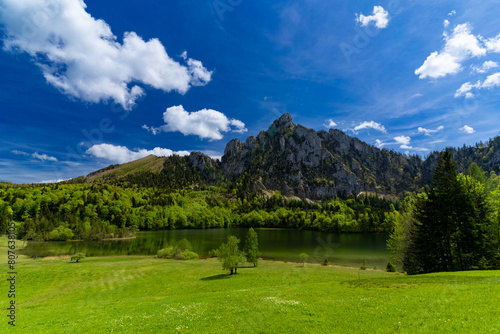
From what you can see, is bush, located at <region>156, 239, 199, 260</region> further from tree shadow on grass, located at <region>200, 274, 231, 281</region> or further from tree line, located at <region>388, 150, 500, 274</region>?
tree line, located at <region>388, 150, 500, 274</region>

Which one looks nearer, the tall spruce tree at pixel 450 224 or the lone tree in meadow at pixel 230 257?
the tall spruce tree at pixel 450 224

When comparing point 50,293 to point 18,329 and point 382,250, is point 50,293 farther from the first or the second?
point 382,250

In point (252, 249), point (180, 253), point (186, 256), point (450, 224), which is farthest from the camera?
point (180, 253)

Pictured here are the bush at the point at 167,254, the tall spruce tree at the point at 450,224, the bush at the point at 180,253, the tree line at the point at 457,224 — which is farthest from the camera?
the bush at the point at 167,254

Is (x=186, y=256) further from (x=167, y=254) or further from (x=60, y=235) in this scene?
(x=60, y=235)

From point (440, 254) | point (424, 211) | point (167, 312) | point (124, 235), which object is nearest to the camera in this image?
point (167, 312)

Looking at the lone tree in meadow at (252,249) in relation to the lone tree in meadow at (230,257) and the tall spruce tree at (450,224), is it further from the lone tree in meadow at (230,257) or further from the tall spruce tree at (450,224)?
the tall spruce tree at (450,224)

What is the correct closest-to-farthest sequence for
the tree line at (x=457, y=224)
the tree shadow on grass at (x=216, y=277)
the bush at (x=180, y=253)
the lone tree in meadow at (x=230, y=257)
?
the tree line at (x=457, y=224) < the tree shadow on grass at (x=216, y=277) < the lone tree in meadow at (x=230, y=257) < the bush at (x=180, y=253)

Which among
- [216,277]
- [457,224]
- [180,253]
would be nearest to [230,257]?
[216,277]

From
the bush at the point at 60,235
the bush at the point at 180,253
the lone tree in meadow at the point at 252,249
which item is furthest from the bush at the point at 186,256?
the bush at the point at 60,235

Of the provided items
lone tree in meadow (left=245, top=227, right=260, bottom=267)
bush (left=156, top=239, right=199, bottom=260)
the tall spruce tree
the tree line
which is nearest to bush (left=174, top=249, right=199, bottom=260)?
bush (left=156, top=239, right=199, bottom=260)

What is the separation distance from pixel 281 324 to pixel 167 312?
1169 cm

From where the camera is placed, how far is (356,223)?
7219 inches

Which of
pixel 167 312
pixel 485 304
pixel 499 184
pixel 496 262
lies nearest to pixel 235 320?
pixel 167 312
